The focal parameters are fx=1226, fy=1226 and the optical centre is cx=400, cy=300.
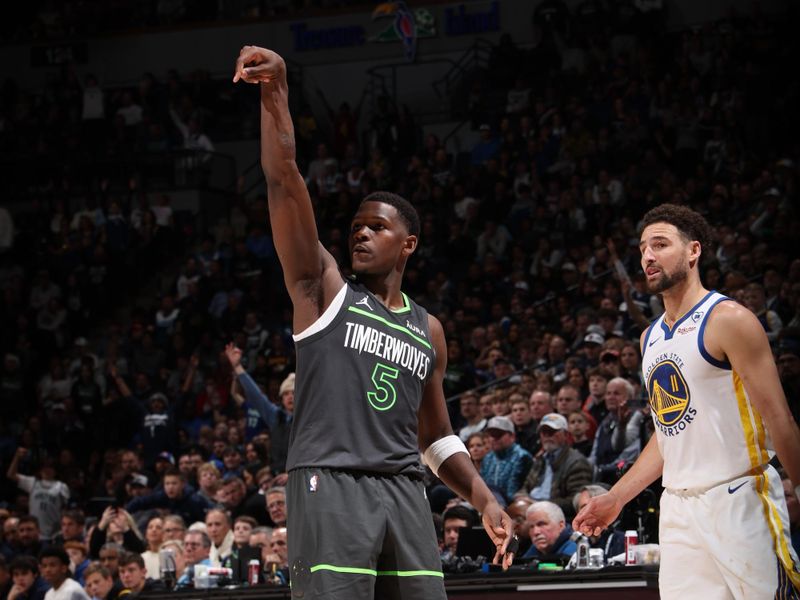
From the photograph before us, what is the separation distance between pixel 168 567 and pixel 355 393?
20.1 feet

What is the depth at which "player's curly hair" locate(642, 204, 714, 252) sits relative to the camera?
514 cm

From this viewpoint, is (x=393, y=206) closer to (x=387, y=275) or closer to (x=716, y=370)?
(x=387, y=275)

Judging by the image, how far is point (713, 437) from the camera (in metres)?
4.83

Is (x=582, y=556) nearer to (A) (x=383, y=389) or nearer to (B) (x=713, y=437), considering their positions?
(B) (x=713, y=437)

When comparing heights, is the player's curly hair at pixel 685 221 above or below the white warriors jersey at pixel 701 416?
above

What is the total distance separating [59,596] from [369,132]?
1241 centimetres

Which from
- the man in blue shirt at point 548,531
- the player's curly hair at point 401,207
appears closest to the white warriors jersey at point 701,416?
the player's curly hair at point 401,207

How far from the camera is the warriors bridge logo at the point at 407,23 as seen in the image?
22.1 m

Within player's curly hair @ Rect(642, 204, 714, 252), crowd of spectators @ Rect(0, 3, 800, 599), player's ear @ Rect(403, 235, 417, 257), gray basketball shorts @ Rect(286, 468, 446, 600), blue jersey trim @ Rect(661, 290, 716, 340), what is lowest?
gray basketball shorts @ Rect(286, 468, 446, 600)

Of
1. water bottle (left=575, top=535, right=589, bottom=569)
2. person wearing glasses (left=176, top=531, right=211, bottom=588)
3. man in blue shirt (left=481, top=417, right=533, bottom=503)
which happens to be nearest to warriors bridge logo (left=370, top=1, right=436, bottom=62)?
man in blue shirt (left=481, top=417, right=533, bottom=503)

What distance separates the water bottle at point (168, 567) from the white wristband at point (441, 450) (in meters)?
5.04

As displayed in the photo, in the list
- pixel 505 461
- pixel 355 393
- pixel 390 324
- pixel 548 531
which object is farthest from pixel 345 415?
pixel 505 461

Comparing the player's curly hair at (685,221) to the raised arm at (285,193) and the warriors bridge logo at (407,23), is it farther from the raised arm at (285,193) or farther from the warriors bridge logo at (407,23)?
the warriors bridge logo at (407,23)

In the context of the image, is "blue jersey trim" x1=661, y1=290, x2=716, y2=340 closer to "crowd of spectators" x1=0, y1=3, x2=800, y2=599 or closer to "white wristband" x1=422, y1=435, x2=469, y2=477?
"white wristband" x1=422, y1=435, x2=469, y2=477
